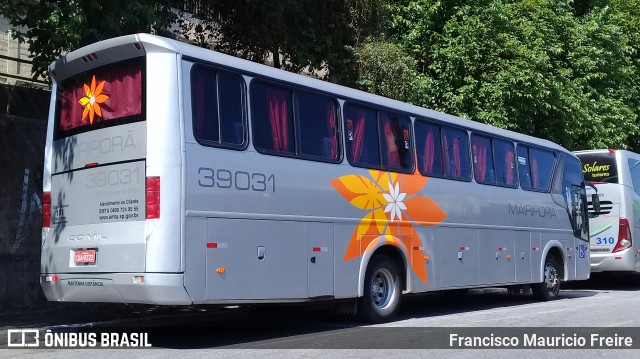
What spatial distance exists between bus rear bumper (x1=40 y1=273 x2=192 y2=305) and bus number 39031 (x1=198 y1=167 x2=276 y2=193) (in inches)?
45.6

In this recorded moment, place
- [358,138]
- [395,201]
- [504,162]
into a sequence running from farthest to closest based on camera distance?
1. [504,162]
2. [395,201]
3. [358,138]

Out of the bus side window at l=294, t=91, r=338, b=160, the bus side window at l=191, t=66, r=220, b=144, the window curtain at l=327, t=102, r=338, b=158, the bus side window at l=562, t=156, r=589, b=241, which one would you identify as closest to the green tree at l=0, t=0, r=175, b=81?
the bus side window at l=191, t=66, r=220, b=144

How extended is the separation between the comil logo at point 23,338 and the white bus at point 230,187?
23.3 inches

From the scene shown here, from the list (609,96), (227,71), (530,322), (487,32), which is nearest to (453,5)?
(487,32)

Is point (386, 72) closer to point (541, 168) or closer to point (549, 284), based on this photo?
point (541, 168)

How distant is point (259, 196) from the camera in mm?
9039

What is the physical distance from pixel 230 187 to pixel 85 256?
Result: 74.7 inches

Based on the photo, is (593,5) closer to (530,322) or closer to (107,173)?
(530,322)

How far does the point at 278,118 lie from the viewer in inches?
377

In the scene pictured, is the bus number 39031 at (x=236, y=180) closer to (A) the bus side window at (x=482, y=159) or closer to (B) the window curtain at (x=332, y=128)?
(B) the window curtain at (x=332, y=128)

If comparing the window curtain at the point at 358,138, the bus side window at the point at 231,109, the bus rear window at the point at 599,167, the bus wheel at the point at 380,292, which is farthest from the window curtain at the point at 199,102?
the bus rear window at the point at 599,167

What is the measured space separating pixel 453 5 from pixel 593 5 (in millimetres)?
8831

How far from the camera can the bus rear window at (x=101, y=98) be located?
28.2 feet

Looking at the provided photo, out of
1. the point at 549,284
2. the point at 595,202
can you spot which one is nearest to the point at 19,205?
the point at 549,284
